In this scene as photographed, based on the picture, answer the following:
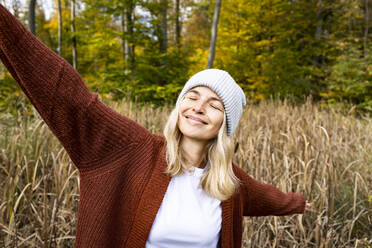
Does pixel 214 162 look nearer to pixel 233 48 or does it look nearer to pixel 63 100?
pixel 63 100

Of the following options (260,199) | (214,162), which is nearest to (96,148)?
(214,162)

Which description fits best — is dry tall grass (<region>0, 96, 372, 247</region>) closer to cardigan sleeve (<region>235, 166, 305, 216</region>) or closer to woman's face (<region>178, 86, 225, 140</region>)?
cardigan sleeve (<region>235, 166, 305, 216</region>)

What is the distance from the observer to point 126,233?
1.00 meters

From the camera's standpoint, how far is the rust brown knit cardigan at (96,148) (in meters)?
0.79

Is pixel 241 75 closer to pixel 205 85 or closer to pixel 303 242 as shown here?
pixel 303 242

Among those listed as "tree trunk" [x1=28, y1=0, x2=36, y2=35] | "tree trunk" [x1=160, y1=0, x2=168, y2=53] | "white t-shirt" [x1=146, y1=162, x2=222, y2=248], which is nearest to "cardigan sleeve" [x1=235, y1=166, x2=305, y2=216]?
"white t-shirt" [x1=146, y1=162, x2=222, y2=248]

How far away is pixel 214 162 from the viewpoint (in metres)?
1.22

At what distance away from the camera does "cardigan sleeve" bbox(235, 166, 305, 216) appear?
133 centimetres

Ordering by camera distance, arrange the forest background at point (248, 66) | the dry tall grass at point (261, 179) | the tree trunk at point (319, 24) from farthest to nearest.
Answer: the tree trunk at point (319, 24) < the forest background at point (248, 66) < the dry tall grass at point (261, 179)

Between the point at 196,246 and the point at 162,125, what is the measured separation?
2424 mm

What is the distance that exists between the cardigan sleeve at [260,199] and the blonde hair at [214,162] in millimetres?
98

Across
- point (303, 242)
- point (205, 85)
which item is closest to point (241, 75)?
point (303, 242)

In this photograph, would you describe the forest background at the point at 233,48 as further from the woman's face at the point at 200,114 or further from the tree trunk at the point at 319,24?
the woman's face at the point at 200,114

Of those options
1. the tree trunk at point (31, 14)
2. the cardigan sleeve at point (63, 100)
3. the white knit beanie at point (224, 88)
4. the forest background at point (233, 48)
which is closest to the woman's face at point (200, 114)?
the white knit beanie at point (224, 88)
